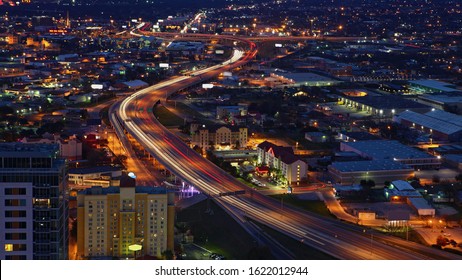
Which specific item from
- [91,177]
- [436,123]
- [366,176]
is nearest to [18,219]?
[91,177]

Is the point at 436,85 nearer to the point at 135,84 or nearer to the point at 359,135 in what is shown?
the point at 359,135

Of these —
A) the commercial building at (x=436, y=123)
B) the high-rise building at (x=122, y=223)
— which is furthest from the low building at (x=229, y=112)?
the high-rise building at (x=122, y=223)

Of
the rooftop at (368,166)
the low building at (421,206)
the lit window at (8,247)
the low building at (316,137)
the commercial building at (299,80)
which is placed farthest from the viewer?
the commercial building at (299,80)

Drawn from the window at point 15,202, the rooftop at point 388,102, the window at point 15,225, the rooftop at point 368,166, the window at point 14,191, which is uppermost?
the window at point 14,191

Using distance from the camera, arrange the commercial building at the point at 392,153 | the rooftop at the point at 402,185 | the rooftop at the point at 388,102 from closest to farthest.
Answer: the rooftop at the point at 402,185 < the commercial building at the point at 392,153 < the rooftop at the point at 388,102

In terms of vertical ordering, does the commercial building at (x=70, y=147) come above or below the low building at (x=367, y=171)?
below

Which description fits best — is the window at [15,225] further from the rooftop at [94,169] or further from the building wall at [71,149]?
the building wall at [71,149]
